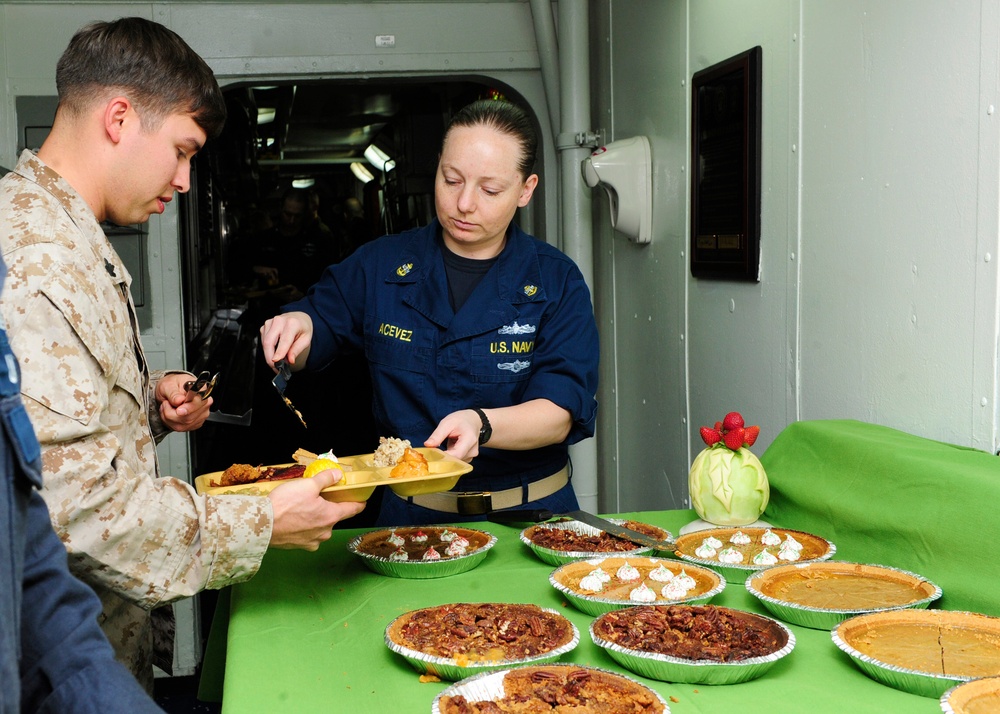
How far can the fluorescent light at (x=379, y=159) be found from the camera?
631 cm

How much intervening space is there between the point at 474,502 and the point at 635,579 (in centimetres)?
69

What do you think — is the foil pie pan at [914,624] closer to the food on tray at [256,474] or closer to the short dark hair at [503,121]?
the food on tray at [256,474]

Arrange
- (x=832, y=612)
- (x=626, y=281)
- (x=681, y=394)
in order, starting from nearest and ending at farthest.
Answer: (x=832, y=612) < (x=681, y=394) < (x=626, y=281)

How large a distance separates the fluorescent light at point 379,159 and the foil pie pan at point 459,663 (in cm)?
530

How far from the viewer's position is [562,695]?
1.13 m

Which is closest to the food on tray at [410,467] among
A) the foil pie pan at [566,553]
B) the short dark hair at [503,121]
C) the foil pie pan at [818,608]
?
the foil pie pan at [566,553]

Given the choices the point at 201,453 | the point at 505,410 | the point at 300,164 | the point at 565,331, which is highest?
the point at 300,164

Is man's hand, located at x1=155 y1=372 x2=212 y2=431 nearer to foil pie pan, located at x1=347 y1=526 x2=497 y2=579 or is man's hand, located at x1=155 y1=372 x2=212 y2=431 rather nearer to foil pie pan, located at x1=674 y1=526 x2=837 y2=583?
foil pie pan, located at x1=347 y1=526 x2=497 y2=579

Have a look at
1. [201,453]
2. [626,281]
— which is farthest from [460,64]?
[201,453]

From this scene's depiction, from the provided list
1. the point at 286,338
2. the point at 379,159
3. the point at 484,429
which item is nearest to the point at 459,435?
the point at 484,429

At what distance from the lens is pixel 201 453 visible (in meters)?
5.05

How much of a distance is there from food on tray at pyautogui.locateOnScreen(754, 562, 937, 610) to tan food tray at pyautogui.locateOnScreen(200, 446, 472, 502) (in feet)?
1.85

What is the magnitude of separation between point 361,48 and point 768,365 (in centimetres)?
216

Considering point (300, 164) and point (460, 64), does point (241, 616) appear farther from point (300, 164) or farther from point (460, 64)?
point (300, 164)
